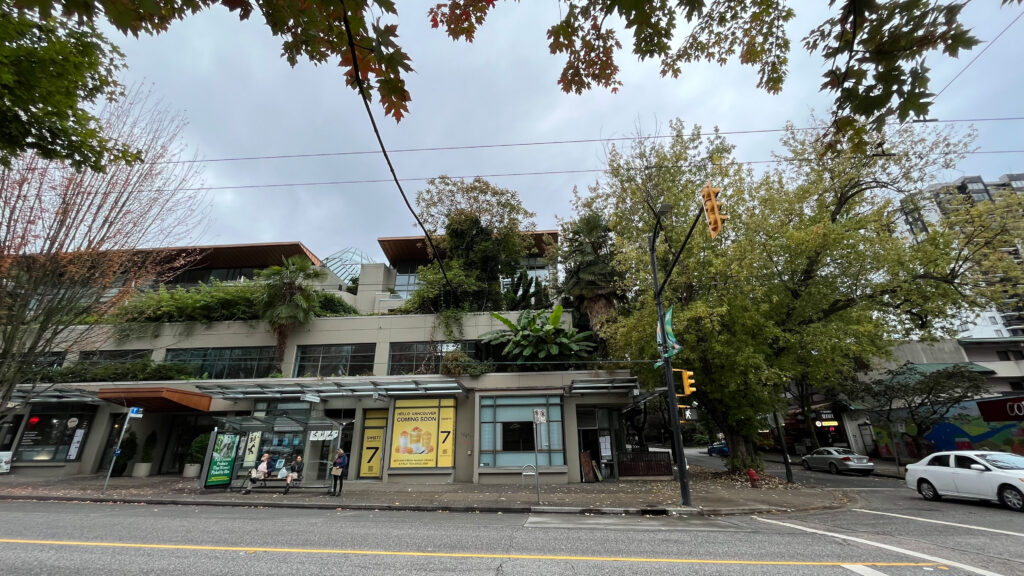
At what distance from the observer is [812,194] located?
18797mm

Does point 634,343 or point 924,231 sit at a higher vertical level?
point 924,231

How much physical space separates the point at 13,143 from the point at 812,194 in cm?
2373

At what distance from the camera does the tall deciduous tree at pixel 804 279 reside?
16109mm

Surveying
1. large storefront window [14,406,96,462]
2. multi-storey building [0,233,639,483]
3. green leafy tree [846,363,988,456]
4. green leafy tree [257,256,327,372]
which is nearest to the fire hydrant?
multi-storey building [0,233,639,483]

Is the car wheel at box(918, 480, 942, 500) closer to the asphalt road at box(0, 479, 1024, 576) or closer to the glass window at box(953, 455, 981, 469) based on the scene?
the glass window at box(953, 455, 981, 469)

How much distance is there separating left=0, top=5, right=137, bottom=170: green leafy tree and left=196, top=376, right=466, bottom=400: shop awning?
46.0 feet

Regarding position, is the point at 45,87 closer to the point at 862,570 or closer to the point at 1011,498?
the point at 862,570

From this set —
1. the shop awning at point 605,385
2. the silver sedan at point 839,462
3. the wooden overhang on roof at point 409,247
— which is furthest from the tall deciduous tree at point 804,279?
the wooden overhang on roof at point 409,247

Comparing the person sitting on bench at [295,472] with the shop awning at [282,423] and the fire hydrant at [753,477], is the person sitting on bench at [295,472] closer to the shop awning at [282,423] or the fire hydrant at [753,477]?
the shop awning at [282,423]

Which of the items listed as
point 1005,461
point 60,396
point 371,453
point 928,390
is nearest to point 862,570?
point 1005,461

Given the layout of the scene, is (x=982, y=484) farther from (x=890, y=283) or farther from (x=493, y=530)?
(x=493, y=530)

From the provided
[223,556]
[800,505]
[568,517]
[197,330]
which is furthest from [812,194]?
[197,330]

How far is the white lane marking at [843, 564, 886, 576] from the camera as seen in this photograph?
559 centimetres

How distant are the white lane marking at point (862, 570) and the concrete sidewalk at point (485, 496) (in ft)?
19.7
